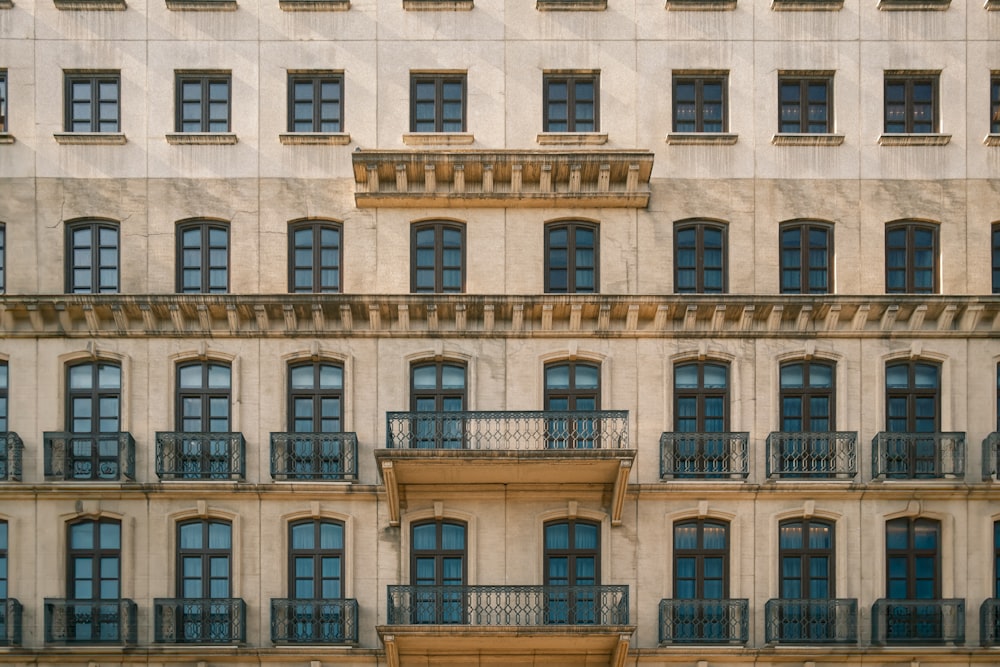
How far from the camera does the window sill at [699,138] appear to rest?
27.7m

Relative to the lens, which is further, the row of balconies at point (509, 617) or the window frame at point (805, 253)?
the window frame at point (805, 253)

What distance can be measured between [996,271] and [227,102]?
1954cm

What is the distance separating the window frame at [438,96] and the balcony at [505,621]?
11.1 m

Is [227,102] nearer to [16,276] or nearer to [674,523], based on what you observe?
[16,276]

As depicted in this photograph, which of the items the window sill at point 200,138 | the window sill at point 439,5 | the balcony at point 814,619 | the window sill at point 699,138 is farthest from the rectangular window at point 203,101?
the balcony at point 814,619

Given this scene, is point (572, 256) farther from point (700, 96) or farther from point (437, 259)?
point (700, 96)

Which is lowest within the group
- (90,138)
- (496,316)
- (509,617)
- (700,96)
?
(509,617)

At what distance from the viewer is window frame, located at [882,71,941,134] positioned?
28.2 metres

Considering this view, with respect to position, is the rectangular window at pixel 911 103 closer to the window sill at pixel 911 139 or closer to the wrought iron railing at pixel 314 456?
the window sill at pixel 911 139

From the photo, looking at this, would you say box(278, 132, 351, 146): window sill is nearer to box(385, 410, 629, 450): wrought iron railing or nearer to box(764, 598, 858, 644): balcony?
box(385, 410, 629, 450): wrought iron railing

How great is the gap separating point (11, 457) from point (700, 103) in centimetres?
1874

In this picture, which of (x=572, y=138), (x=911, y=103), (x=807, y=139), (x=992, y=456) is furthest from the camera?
(x=911, y=103)

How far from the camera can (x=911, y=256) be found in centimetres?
2786

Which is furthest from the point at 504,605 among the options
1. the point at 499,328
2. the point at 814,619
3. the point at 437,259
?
the point at 437,259
